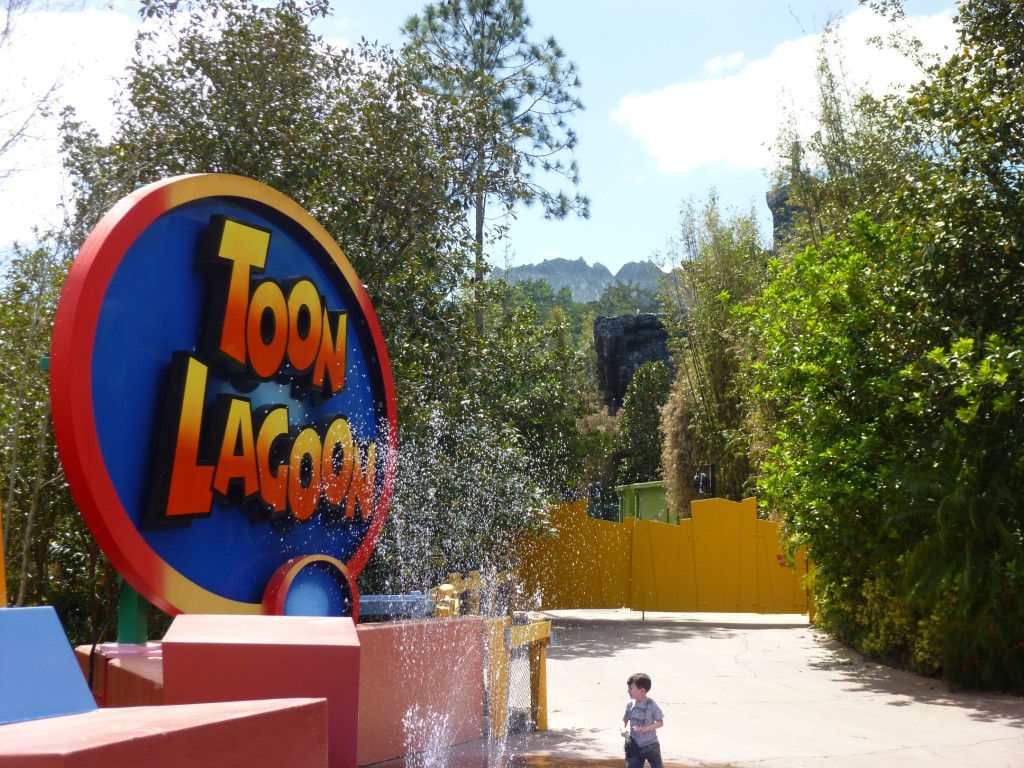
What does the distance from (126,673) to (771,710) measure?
6138 mm

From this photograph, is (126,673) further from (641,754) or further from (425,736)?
(641,754)

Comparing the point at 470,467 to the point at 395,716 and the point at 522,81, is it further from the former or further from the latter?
the point at 522,81

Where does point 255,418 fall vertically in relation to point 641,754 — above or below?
above

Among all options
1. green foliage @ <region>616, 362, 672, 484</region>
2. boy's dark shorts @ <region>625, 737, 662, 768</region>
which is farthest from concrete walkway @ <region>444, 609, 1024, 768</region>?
green foliage @ <region>616, 362, 672, 484</region>

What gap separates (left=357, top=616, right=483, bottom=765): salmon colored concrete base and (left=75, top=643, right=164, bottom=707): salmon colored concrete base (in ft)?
4.46

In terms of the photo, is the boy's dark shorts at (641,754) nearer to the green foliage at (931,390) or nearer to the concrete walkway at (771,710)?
the concrete walkway at (771,710)

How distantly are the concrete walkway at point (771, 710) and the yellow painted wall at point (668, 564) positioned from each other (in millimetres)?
4795

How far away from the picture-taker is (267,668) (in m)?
4.37

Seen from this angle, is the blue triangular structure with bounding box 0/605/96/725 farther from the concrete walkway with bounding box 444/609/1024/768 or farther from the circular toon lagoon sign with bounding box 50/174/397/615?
the concrete walkway with bounding box 444/609/1024/768

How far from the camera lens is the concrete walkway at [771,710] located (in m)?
7.55

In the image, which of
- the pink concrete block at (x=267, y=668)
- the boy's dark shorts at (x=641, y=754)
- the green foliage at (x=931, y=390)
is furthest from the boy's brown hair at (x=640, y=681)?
the green foliage at (x=931, y=390)

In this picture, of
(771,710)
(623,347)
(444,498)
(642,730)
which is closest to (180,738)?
(642,730)

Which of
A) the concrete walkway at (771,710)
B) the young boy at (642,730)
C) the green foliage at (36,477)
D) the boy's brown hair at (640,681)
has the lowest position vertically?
the concrete walkway at (771,710)

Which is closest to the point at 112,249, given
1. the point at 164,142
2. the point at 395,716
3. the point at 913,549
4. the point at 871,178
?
the point at 395,716
